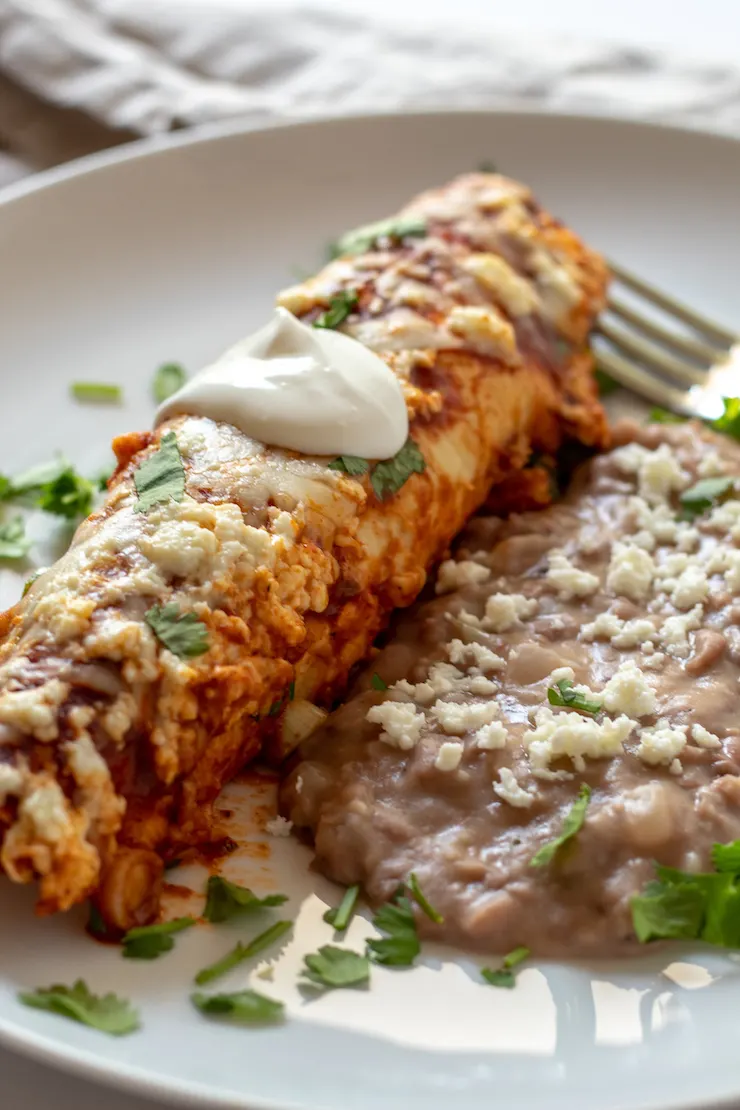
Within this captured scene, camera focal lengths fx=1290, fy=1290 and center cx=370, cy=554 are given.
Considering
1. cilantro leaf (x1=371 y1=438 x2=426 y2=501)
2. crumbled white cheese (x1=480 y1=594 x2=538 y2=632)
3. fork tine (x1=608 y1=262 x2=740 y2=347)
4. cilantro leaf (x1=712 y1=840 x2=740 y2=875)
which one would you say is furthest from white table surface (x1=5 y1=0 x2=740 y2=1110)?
cilantro leaf (x1=712 y1=840 x2=740 y2=875)

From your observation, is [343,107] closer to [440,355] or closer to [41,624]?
[440,355]

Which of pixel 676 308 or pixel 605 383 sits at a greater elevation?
pixel 676 308

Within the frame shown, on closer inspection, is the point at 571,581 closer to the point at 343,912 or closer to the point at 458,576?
the point at 458,576

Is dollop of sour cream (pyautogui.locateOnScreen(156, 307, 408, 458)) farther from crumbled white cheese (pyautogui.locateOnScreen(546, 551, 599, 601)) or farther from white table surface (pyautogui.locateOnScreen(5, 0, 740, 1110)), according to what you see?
white table surface (pyautogui.locateOnScreen(5, 0, 740, 1110))

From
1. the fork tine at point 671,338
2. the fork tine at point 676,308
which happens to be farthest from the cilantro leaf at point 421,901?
the fork tine at point 676,308

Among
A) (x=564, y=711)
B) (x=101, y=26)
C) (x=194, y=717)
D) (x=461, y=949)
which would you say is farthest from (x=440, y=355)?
(x=101, y=26)

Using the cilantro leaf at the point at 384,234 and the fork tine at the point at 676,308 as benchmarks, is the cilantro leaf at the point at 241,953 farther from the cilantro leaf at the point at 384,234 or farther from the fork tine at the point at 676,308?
the fork tine at the point at 676,308

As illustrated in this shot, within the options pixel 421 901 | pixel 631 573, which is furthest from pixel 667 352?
pixel 421 901
